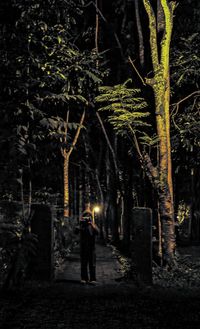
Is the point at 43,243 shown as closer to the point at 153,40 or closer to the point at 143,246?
the point at 143,246

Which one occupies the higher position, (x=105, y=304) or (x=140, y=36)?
(x=140, y=36)

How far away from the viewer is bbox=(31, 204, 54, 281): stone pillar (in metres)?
12.8

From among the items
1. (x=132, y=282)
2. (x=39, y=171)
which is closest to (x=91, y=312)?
(x=132, y=282)

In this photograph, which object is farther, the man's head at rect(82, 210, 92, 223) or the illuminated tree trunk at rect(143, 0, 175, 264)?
the illuminated tree trunk at rect(143, 0, 175, 264)

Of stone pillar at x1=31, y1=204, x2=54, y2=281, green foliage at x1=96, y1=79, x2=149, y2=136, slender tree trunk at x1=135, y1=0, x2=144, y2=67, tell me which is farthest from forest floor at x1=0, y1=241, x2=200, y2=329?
slender tree trunk at x1=135, y1=0, x2=144, y2=67

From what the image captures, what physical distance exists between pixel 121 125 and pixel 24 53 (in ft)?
12.8

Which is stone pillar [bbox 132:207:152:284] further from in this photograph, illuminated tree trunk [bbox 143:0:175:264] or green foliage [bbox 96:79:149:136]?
green foliage [bbox 96:79:149:136]

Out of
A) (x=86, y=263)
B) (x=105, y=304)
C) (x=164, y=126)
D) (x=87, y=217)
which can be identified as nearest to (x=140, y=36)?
(x=164, y=126)

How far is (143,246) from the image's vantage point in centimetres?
1275

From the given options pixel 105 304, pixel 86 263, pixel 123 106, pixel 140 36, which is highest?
pixel 140 36

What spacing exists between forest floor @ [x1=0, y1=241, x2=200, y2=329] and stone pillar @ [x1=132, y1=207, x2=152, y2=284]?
37cm

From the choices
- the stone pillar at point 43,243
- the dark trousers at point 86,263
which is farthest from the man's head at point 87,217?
the stone pillar at point 43,243

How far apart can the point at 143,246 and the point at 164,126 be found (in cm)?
498

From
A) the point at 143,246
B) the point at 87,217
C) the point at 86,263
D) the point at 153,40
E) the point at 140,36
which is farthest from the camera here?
the point at 140,36
